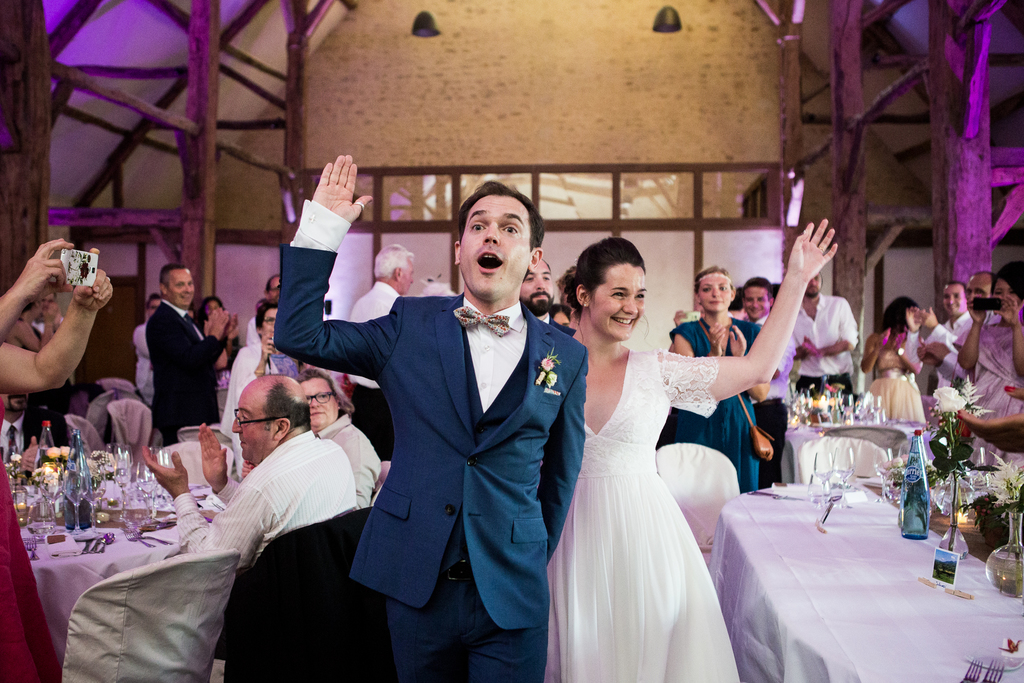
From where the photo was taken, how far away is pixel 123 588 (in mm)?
1935

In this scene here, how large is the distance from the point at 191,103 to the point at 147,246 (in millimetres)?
3749

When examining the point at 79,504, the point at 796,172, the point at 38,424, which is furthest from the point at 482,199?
the point at 796,172

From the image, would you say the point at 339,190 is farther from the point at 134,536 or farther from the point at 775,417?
the point at 775,417

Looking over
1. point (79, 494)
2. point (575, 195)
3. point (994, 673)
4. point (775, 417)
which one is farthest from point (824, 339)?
point (575, 195)

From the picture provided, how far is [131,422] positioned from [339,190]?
→ 4.59m

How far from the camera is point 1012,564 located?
1.81 metres

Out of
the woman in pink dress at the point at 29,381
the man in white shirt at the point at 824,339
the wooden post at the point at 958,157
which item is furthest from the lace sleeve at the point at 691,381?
the wooden post at the point at 958,157

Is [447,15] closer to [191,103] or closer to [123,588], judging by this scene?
[191,103]

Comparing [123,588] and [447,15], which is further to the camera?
[447,15]

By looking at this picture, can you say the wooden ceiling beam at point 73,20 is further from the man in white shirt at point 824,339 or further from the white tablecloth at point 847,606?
the white tablecloth at point 847,606

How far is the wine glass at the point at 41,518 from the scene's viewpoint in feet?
9.05

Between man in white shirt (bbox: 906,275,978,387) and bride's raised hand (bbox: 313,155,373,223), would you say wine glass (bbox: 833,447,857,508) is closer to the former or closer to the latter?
bride's raised hand (bbox: 313,155,373,223)

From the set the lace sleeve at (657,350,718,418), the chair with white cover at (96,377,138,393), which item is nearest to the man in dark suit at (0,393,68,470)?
the lace sleeve at (657,350,718,418)

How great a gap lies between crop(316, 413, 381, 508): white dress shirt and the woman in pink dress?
121 cm
